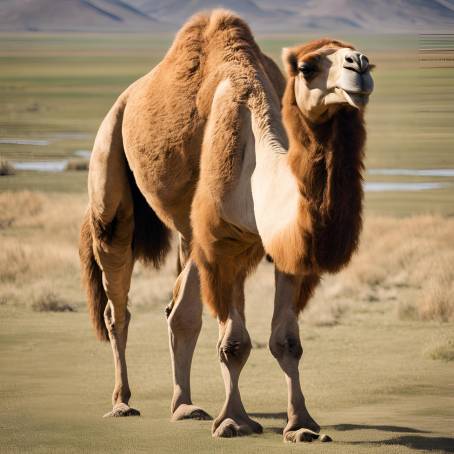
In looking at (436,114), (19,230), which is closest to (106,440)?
(19,230)

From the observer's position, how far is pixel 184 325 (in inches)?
376

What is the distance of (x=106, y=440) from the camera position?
28.2 ft

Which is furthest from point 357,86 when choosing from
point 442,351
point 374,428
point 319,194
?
point 442,351

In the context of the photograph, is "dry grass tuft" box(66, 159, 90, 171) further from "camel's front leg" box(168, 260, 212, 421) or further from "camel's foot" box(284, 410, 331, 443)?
"camel's foot" box(284, 410, 331, 443)

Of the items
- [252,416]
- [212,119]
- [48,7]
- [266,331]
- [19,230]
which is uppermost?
[212,119]

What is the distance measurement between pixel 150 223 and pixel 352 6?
135 meters

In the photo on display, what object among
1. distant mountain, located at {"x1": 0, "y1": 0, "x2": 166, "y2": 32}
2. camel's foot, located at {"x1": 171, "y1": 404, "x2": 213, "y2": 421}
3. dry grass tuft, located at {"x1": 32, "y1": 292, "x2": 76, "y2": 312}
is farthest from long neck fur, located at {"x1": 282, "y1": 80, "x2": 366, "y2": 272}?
distant mountain, located at {"x1": 0, "y1": 0, "x2": 166, "y2": 32}

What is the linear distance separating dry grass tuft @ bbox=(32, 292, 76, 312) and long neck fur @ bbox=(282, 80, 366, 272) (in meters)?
7.67

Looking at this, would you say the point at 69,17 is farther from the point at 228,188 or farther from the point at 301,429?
the point at 301,429

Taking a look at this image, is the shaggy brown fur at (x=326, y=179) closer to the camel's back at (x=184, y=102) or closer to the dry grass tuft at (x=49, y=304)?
the camel's back at (x=184, y=102)

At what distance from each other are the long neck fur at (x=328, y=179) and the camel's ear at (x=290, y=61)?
0.07 meters

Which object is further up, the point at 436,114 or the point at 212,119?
the point at 212,119

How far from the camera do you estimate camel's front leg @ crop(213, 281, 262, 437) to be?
8453mm

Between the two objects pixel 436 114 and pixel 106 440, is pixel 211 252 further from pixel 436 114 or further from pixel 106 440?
pixel 436 114
